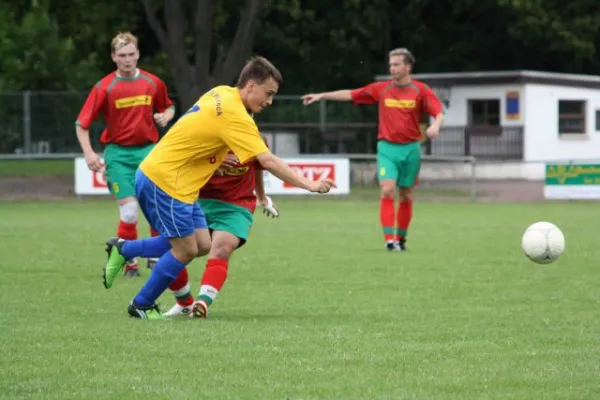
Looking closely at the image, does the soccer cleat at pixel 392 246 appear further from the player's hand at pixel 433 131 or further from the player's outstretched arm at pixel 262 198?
the player's outstretched arm at pixel 262 198

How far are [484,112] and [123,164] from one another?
97.0 feet

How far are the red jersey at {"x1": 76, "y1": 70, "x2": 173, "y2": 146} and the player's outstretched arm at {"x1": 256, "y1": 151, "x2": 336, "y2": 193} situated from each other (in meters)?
4.11

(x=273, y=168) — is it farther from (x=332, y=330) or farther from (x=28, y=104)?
(x=28, y=104)

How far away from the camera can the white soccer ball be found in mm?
10617

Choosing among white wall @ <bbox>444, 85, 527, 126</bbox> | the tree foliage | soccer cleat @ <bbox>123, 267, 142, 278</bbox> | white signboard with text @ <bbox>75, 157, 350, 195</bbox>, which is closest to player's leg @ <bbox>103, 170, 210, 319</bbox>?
soccer cleat @ <bbox>123, 267, 142, 278</bbox>

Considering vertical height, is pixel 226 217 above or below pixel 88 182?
above

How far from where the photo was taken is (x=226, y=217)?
361 inches

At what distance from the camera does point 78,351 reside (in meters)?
7.34

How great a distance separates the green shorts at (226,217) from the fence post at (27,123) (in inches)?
947

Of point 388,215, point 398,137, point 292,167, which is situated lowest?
point 388,215

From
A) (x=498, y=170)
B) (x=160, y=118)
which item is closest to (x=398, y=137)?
(x=160, y=118)

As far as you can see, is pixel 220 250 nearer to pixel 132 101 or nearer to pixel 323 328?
pixel 323 328

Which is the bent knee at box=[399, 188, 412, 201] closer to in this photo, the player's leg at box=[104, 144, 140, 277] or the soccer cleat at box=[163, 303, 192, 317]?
the player's leg at box=[104, 144, 140, 277]

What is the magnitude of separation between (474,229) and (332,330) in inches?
453
